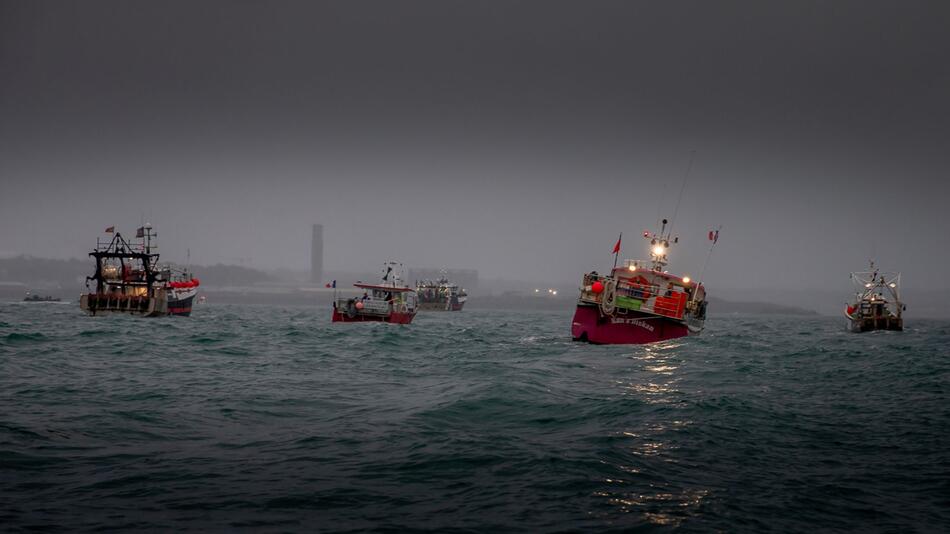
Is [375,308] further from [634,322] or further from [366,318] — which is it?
[634,322]

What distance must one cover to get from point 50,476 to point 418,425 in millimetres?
8219

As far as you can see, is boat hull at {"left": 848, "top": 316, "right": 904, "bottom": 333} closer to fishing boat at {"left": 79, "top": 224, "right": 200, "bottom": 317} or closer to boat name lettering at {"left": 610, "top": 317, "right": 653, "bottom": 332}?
boat name lettering at {"left": 610, "top": 317, "right": 653, "bottom": 332}

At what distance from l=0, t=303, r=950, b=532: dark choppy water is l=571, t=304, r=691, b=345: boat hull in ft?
62.7

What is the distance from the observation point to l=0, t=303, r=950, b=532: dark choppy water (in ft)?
34.0

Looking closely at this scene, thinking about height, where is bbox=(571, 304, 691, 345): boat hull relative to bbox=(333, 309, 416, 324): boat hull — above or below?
above

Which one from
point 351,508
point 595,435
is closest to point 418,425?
point 595,435

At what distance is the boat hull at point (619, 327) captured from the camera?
4912cm

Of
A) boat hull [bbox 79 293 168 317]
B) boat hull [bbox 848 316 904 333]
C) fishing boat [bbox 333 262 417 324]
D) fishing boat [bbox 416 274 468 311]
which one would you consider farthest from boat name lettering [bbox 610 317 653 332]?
fishing boat [bbox 416 274 468 311]

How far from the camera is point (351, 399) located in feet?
70.8

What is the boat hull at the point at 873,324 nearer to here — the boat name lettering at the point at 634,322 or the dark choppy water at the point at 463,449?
the boat name lettering at the point at 634,322

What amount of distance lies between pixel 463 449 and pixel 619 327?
119 feet

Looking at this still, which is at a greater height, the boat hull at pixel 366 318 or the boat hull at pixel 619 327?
the boat hull at pixel 619 327

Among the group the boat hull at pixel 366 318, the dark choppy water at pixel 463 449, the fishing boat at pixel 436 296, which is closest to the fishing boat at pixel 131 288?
the boat hull at pixel 366 318

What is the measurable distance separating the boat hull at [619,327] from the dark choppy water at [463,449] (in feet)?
62.7
